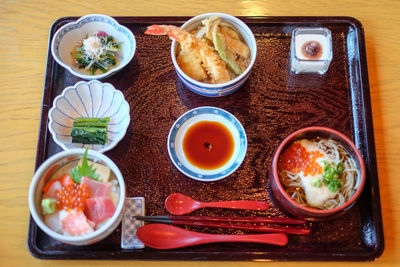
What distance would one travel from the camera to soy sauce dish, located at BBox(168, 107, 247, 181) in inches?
76.9

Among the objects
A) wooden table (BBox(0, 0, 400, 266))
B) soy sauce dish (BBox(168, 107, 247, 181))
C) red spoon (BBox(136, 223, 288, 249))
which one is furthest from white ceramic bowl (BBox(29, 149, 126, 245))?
soy sauce dish (BBox(168, 107, 247, 181))

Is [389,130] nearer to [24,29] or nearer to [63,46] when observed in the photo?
[63,46]

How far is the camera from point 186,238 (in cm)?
181

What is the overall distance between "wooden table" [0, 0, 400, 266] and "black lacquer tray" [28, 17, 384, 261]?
0.38 ft

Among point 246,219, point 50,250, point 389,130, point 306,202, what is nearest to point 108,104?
point 50,250

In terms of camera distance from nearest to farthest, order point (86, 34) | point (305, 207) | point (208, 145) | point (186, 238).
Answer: point (305, 207) → point (186, 238) → point (208, 145) → point (86, 34)

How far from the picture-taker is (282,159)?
1875 millimetres

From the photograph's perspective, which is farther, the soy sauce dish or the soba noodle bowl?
the soy sauce dish

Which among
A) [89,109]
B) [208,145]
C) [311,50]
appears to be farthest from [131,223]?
[311,50]

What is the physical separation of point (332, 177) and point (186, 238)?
0.77 m

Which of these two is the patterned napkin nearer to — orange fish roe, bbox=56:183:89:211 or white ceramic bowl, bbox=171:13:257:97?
orange fish roe, bbox=56:183:89:211

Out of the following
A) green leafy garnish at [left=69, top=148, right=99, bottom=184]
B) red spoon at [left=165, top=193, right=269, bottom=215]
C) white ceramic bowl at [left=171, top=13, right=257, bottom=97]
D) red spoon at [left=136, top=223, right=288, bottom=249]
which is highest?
white ceramic bowl at [left=171, top=13, right=257, bottom=97]

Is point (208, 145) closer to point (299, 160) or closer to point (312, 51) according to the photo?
point (299, 160)

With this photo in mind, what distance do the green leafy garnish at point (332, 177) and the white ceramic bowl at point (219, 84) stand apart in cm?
62
